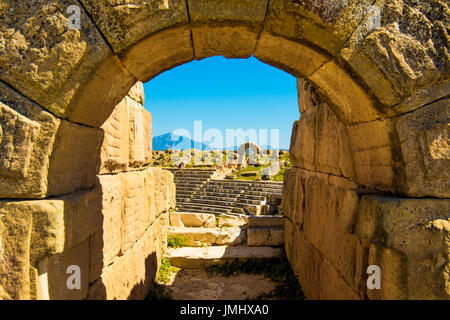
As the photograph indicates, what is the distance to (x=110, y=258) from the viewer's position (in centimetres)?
289

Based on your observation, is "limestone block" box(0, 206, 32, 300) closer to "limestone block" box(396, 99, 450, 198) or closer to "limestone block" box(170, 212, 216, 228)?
"limestone block" box(396, 99, 450, 198)

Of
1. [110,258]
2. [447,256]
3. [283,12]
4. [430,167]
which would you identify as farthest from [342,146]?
[110,258]

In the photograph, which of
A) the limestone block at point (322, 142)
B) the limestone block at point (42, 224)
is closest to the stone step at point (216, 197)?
the limestone block at point (322, 142)

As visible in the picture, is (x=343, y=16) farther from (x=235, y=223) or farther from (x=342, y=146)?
(x=235, y=223)

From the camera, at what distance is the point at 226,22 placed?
1.80 m

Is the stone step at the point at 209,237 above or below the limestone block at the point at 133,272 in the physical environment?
below

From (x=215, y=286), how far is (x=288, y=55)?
13.7ft

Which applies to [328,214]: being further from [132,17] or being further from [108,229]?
[132,17]

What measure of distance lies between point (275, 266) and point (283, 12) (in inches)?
189

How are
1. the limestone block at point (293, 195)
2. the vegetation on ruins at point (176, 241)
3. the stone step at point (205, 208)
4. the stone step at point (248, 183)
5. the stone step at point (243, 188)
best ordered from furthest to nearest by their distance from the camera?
the stone step at point (248, 183)
the stone step at point (243, 188)
the stone step at point (205, 208)
the vegetation on ruins at point (176, 241)
the limestone block at point (293, 195)

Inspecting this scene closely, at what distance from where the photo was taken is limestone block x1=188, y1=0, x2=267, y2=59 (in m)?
1.72

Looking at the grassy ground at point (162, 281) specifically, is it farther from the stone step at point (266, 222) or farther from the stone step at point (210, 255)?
the stone step at point (266, 222)

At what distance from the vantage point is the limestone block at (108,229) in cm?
250

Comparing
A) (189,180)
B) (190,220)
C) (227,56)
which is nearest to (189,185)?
(189,180)
